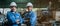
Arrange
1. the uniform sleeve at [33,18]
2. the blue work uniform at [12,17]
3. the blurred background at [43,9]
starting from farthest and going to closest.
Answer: the blurred background at [43,9] < the uniform sleeve at [33,18] < the blue work uniform at [12,17]

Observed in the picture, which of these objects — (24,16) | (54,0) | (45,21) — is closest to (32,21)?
(24,16)

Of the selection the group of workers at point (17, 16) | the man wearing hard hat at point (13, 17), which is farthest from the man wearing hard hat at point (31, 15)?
the man wearing hard hat at point (13, 17)

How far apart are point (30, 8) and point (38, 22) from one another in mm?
355

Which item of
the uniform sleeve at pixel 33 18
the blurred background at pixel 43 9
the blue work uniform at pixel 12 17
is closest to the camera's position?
the blue work uniform at pixel 12 17

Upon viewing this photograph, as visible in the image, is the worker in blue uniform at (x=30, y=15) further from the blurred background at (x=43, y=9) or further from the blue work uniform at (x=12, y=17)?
the blue work uniform at (x=12, y=17)

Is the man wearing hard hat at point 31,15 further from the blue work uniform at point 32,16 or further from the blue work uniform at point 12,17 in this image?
the blue work uniform at point 12,17

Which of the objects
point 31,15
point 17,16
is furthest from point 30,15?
point 17,16

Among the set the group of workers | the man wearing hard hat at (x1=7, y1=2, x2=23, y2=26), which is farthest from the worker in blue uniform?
the man wearing hard hat at (x1=7, y1=2, x2=23, y2=26)

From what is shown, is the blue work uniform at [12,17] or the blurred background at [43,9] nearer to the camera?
the blue work uniform at [12,17]

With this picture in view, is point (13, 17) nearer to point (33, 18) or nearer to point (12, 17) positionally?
point (12, 17)

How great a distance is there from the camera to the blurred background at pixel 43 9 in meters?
3.40

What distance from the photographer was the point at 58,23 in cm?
346

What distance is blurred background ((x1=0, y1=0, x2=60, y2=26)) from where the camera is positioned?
3400 mm

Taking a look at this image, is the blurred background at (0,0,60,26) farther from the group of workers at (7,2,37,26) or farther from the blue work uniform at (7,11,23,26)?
the blue work uniform at (7,11,23,26)
